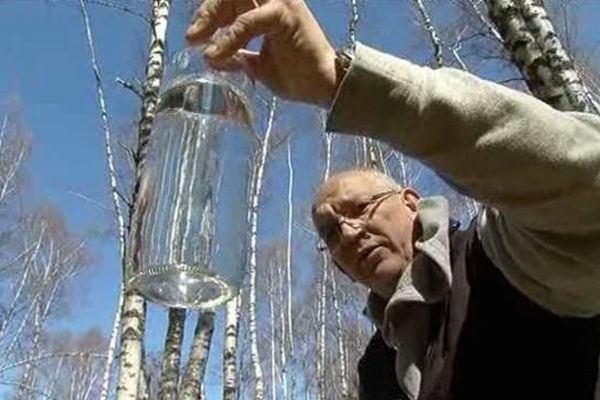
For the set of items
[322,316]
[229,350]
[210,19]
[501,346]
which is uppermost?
[322,316]

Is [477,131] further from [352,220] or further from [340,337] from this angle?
[340,337]

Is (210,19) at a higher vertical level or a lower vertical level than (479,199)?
higher

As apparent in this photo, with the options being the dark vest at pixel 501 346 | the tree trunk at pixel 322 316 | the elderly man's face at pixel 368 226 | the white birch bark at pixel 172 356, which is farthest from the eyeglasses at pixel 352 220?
the tree trunk at pixel 322 316

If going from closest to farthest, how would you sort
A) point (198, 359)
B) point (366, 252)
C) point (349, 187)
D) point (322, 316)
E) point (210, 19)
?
point (210, 19) → point (366, 252) → point (349, 187) → point (198, 359) → point (322, 316)

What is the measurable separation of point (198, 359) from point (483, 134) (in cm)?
681

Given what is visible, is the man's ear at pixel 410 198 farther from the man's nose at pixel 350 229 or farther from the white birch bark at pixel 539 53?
the white birch bark at pixel 539 53

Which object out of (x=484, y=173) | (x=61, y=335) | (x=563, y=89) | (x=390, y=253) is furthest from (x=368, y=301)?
(x=61, y=335)

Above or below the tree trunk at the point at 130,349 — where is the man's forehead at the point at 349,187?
below

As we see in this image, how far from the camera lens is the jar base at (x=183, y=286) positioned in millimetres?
1079

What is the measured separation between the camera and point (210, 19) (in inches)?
36.0

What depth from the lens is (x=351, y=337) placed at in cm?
1438

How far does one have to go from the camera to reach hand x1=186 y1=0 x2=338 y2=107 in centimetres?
80

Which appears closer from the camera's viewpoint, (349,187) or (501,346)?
(501,346)

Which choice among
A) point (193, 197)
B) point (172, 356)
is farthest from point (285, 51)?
point (172, 356)
